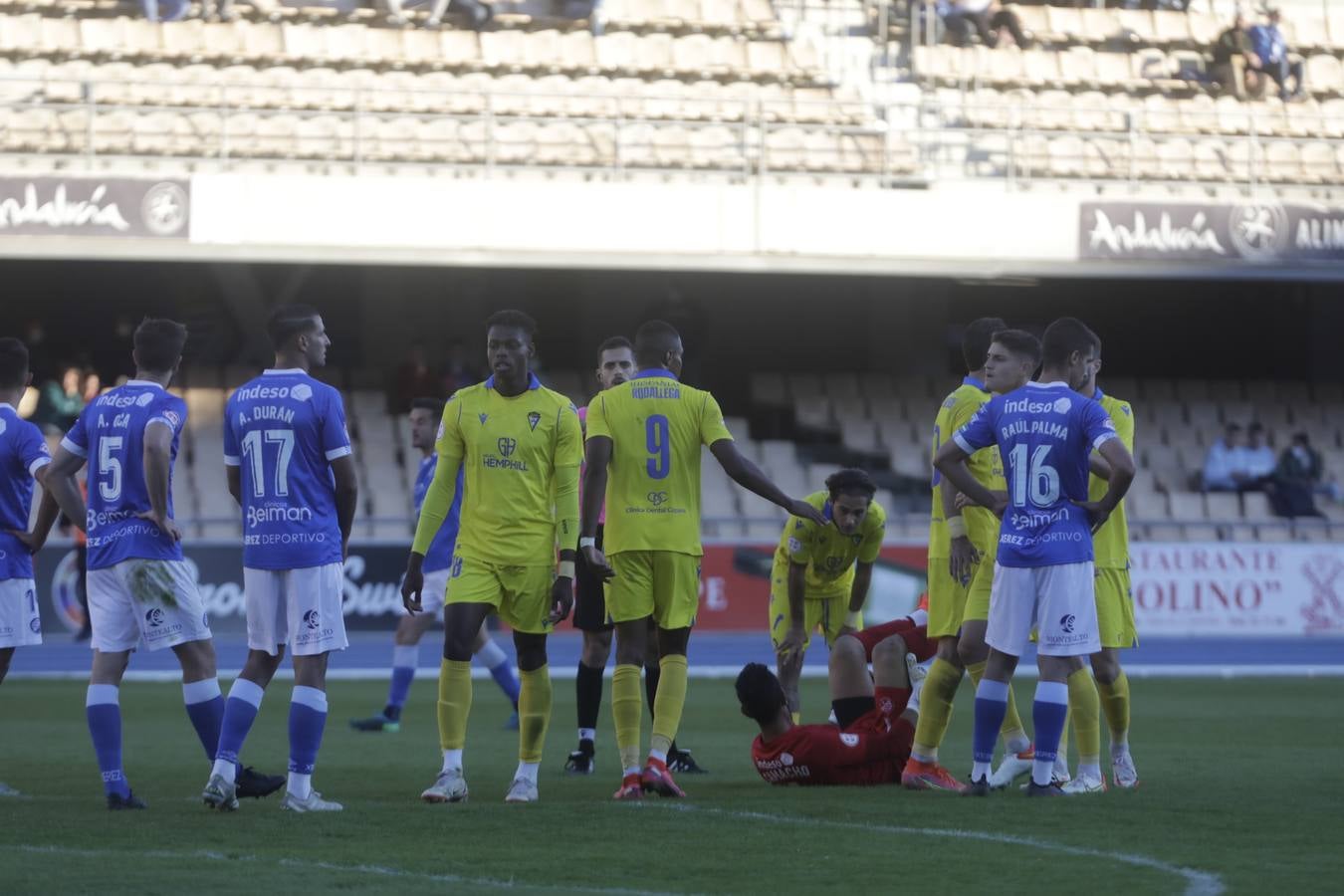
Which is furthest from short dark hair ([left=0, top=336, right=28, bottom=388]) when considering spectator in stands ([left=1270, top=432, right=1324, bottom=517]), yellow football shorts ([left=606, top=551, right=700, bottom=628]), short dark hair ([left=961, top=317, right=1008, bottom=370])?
spectator in stands ([left=1270, top=432, right=1324, bottom=517])

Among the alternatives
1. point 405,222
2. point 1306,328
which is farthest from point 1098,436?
point 1306,328

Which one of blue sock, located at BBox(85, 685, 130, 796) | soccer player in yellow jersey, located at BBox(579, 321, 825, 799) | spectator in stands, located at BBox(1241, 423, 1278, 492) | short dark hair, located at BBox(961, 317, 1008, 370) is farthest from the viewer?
spectator in stands, located at BBox(1241, 423, 1278, 492)

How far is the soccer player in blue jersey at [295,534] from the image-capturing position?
7.86m

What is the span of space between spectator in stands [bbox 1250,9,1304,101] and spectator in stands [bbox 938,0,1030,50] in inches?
127

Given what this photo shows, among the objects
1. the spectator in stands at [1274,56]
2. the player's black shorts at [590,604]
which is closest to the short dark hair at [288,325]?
the player's black shorts at [590,604]

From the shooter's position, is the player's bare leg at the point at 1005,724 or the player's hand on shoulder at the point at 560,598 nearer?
the player's hand on shoulder at the point at 560,598

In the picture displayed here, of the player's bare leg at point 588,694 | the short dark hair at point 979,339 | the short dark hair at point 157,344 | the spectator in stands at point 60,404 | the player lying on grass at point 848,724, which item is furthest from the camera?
the spectator in stands at point 60,404

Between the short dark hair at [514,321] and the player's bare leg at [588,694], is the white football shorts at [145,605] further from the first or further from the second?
the player's bare leg at [588,694]

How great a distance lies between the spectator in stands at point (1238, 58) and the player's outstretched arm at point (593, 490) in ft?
64.6

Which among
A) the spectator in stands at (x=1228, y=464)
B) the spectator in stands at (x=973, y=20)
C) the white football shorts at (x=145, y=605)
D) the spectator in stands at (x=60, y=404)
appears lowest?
the white football shorts at (x=145, y=605)

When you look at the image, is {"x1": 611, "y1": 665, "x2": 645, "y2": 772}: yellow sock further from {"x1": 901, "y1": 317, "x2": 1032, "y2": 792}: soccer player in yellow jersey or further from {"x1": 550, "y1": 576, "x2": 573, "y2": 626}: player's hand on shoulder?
{"x1": 901, "y1": 317, "x2": 1032, "y2": 792}: soccer player in yellow jersey

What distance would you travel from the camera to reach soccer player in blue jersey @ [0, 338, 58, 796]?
28.5 feet

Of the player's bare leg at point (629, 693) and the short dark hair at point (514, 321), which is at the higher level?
the short dark hair at point (514, 321)

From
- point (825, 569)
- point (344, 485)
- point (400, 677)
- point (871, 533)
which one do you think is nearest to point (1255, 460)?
point (400, 677)
